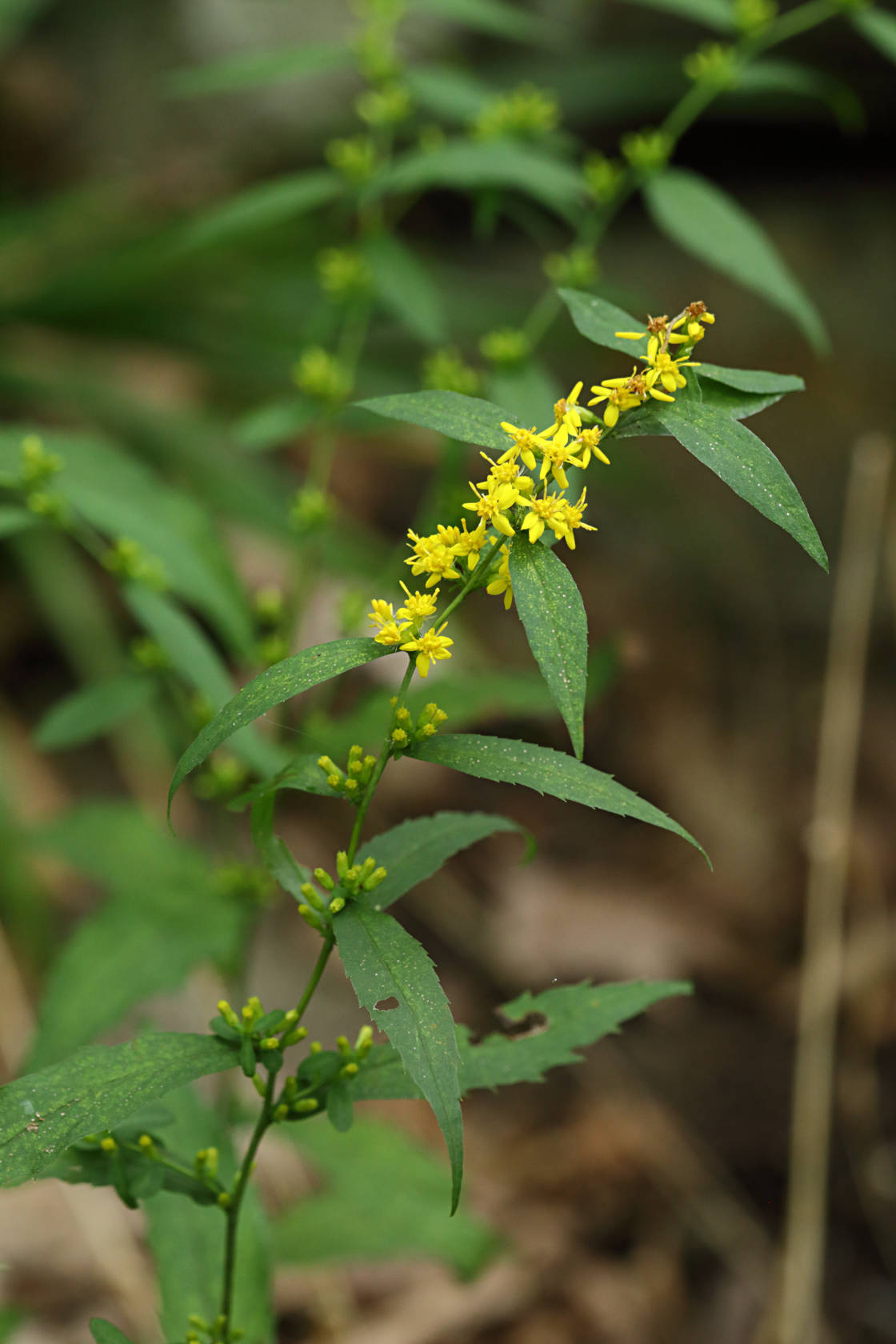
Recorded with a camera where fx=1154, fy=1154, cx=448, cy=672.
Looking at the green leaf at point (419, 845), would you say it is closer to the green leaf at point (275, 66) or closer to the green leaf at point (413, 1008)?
the green leaf at point (413, 1008)

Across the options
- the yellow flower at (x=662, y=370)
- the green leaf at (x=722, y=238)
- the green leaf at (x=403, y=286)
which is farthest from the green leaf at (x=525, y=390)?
the yellow flower at (x=662, y=370)

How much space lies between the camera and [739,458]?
782 millimetres

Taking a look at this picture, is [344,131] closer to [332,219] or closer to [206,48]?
[332,219]

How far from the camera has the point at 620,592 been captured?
3.17 meters

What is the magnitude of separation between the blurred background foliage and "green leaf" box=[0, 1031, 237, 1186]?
18.9 inches

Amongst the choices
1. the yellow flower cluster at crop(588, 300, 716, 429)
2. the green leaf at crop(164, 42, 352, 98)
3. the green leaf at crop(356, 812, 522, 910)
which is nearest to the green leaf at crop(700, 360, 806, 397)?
the yellow flower cluster at crop(588, 300, 716, 429)

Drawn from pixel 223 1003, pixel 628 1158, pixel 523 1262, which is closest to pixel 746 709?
pixel 628 1158

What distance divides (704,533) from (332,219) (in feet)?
4.73

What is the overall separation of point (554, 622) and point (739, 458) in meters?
0.17

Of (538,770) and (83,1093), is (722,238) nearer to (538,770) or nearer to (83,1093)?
(538,770)

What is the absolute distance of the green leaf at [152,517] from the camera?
56.9 inches

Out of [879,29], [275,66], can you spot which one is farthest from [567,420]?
[275,66]

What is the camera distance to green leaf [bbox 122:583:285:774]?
1.34 m

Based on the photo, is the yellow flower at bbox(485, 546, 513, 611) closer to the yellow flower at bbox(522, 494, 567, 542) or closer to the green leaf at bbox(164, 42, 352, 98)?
the yellow flower at bbox(522, 494, 567, 542)
